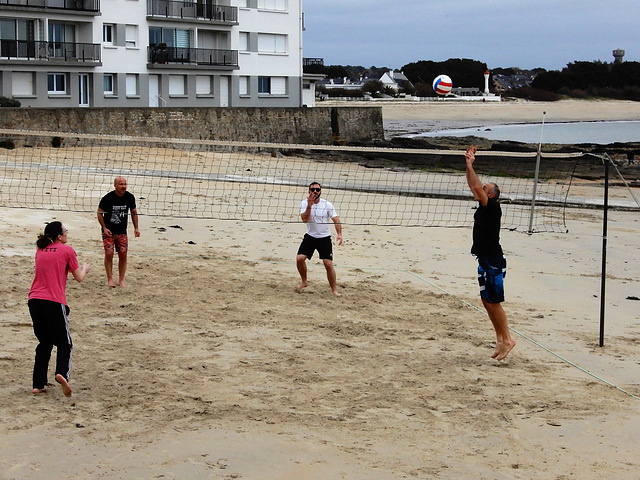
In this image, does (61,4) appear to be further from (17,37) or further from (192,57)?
(192,57)

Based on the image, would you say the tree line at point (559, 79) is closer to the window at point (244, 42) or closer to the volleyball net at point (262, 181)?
the window at point (244, 42)

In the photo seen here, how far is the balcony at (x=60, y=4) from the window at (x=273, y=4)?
31.5 ft

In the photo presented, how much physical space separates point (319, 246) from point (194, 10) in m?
34.4

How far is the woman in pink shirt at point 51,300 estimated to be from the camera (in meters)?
6.80

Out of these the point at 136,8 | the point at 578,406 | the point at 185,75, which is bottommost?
the point at 578,406

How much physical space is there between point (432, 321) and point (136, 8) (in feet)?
112

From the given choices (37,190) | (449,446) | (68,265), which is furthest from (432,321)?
(37,190)

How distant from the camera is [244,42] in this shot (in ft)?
148

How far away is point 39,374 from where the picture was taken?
6879 mm

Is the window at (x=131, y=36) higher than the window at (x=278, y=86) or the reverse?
higher

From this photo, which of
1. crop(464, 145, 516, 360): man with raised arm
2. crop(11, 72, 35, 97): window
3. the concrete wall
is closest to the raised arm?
crop(464, 145, 516, 360): man with raised arm

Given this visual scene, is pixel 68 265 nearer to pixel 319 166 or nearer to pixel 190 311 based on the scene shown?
pixel 190 311

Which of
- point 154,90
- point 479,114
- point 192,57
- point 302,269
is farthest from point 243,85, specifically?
point 479,114

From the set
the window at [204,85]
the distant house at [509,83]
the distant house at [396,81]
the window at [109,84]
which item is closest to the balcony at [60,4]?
the window at [109,84]
